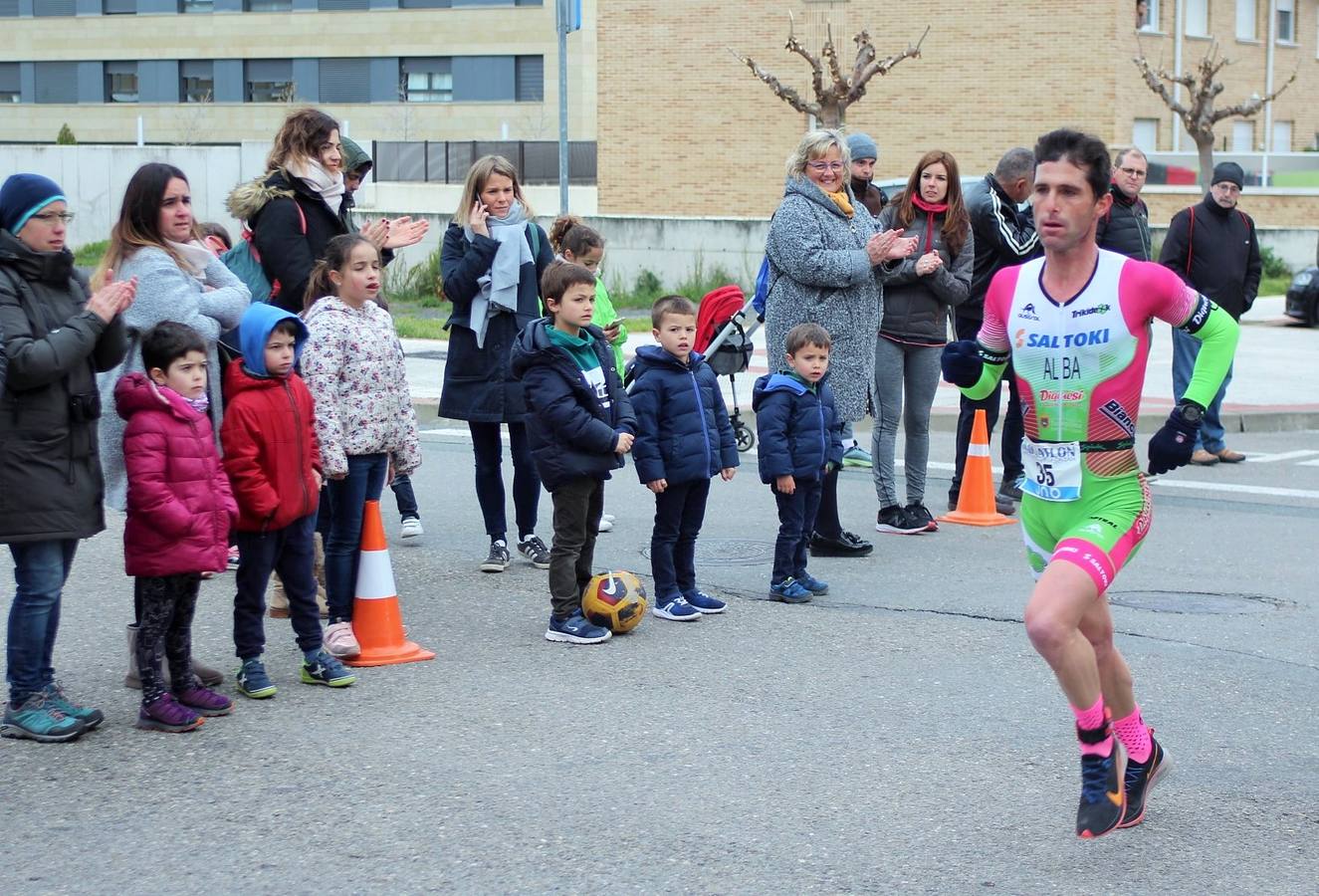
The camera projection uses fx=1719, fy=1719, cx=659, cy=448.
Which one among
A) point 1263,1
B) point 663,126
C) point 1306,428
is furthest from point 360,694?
point 1263,1

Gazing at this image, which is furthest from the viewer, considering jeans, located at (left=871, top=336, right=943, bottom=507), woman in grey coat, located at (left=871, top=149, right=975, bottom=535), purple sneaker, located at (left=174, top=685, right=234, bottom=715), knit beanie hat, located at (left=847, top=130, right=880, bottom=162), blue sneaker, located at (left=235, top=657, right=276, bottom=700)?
knit beanie hat, located at (left=847, top=130, right=880, bottom=162)

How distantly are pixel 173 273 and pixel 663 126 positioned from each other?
39408 mm

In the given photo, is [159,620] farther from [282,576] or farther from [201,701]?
[282,576]

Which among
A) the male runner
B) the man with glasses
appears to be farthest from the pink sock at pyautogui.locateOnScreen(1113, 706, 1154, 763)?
the man with glasses

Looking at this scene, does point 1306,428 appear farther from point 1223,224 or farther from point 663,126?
point 663,126

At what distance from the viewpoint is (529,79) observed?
206 ft

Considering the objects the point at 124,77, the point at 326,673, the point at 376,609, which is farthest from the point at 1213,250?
the point at 124,77

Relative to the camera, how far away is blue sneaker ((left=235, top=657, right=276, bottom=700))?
645 centimetres

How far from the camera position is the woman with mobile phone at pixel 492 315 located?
8672 millimetres

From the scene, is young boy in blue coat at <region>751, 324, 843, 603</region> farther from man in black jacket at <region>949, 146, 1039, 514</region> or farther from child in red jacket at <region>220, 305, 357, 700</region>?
child in red jacket at <region>220, 305, 357, 700</region>

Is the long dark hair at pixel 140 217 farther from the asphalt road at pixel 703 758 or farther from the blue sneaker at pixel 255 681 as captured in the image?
the asphalt road at pixel 703 758

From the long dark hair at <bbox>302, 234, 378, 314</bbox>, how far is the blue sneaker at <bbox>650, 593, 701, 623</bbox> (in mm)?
2056

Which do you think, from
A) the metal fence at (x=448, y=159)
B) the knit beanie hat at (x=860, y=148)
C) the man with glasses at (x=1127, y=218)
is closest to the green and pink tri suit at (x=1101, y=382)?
the man with glasses at (x=1127, y=218)

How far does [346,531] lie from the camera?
23.3 feet
